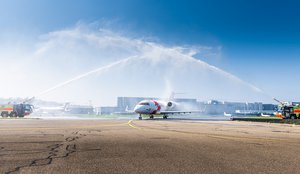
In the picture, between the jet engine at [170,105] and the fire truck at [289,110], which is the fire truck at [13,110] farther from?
the fire truck at [289,110]

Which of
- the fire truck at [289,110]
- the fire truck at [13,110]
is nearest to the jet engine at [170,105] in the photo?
the fire truck at [289,110]

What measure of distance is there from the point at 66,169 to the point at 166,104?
48362 mm

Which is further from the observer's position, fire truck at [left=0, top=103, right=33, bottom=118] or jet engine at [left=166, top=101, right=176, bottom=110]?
jet engine at [left=166, top=101, right=176, bottom=110]

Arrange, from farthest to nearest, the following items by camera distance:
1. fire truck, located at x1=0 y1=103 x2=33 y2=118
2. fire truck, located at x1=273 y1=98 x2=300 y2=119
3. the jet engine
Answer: the jet engine, fire truck, located at x1=0 y1=103 x2=33 y2=118, fire truck, located at x1=273 y1=98 x2=300 y2=119

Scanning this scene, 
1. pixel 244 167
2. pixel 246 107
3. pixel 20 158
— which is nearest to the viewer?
pixel 244 167

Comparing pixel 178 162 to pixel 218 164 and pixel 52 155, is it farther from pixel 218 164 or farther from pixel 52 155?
pixel 52 155

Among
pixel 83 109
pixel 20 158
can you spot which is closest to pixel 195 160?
pixel 20 158

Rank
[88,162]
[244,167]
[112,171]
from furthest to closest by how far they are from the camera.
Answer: [88,162] < [244,167] < [112,171]

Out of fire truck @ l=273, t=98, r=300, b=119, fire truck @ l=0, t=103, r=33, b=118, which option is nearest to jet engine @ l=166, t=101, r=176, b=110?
fire truck @ l=273, t=98, r=300, b=119

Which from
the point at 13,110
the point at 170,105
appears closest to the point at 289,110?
the point at 170,105

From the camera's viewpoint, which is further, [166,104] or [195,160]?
[166,104]

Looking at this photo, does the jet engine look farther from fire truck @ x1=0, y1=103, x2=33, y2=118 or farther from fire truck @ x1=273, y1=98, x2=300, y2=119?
fire truck @ x1=0, y1=103, x2=33, y2=118

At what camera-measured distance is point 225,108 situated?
16375 centimetres


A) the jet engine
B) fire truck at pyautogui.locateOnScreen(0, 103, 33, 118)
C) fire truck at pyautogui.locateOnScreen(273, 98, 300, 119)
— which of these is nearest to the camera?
fire truck at pyautogui.locateOnScreen(273, 98, 300, 119)
